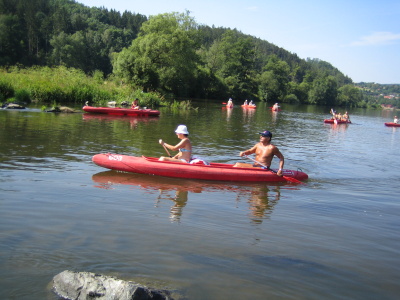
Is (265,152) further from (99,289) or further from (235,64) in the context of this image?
(235,64)

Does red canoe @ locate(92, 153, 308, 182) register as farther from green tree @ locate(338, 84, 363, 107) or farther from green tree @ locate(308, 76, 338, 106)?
green tree @ locate(338, 84, 363, 107)

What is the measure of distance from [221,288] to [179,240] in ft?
4.72

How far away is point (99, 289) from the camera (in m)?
3.82

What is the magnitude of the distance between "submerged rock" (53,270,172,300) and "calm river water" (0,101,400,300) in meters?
0.21

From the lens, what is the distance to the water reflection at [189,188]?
803 centimetres

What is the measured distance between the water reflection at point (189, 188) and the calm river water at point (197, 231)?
0.03 metres

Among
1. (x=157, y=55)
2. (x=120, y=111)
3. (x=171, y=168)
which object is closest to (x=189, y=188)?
(x=171, y=168)

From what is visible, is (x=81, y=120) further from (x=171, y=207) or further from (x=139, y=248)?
(x=139, y=248)

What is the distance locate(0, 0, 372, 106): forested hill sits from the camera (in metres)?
45.5

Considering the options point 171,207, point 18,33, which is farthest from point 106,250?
point 18,33

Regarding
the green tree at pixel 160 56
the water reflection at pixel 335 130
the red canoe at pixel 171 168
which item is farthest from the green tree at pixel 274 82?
the red canoe at pixel 171 168

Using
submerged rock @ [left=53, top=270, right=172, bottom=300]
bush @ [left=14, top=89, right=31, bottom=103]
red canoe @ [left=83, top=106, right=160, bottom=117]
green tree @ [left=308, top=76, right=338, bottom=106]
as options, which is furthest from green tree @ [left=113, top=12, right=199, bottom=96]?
green tree @ [left=308, top=76, right=338, bottom=106]

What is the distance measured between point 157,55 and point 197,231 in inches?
1657

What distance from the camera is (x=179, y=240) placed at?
5.81m
